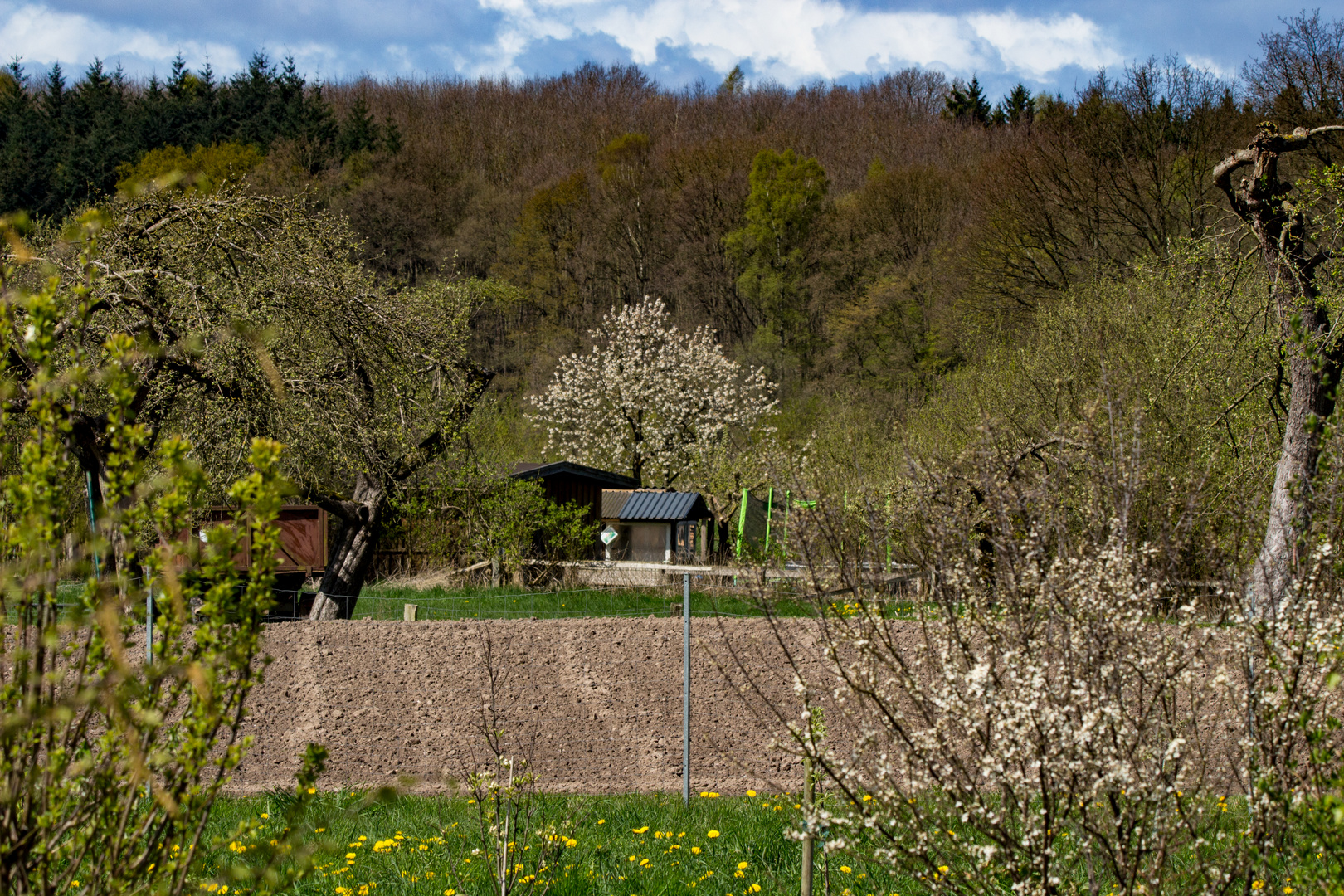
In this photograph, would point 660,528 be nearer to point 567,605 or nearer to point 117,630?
point 567,605

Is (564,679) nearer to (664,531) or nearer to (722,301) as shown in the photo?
(664,531)

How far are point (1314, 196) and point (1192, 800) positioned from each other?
6656 millimetres

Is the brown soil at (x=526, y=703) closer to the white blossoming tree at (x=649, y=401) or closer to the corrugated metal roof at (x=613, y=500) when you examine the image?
the corrugated metal roof at (x=613, y=500)

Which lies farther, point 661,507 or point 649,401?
point 649,401

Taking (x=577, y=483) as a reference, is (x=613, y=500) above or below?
below

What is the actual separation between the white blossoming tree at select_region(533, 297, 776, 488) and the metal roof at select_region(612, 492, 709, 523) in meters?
8.22

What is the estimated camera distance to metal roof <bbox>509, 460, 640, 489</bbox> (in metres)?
20.3

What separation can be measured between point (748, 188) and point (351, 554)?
103 feet

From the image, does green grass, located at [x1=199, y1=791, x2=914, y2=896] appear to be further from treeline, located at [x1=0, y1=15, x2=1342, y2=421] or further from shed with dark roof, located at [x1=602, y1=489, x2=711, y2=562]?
treeline, located at [x1=0, y1=15, x2=1342, y2=421]

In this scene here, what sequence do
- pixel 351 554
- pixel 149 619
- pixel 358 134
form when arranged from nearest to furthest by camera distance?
pixel 149 619 → pixel 351 554 → pixel 358 134

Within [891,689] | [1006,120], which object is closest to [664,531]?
[891,689]

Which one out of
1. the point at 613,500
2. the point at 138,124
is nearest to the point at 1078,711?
the point at 613,500

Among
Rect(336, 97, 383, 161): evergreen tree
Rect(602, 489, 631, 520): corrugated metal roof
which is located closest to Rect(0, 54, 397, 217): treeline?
Rect(336, 97, 383, 161): evergreen tree

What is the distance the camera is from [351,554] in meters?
11.1
